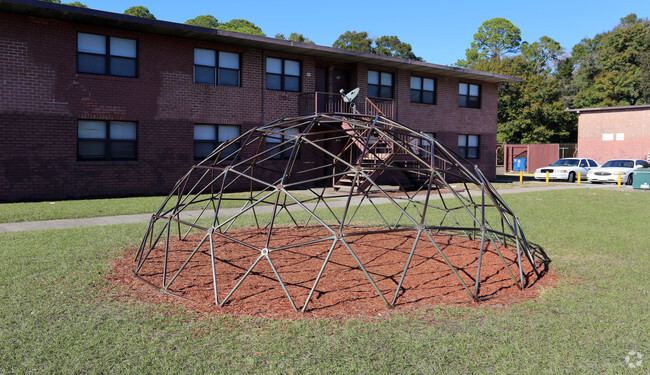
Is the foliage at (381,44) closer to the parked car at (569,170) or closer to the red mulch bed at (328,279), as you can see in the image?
the parked car at (569,170)

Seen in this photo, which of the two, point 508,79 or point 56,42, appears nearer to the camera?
point 56,42

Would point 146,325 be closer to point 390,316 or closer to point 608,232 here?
point 390,316

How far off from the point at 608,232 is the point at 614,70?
165 ft

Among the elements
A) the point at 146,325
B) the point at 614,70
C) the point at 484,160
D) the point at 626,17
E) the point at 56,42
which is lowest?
the point at 146,325

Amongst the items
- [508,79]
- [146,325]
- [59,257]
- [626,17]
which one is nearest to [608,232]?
[146,325]

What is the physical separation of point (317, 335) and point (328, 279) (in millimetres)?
1979

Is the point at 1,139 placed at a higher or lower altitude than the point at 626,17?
lower

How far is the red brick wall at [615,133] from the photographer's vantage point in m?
35.5

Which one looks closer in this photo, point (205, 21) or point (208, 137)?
point (208, 137)

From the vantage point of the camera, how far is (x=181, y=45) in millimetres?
18344

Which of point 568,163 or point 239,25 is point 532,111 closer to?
point 568,163

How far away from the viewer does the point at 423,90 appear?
25.8m

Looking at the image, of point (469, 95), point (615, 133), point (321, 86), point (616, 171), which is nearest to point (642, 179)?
point (616, 171)

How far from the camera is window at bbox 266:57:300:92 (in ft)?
67.8
